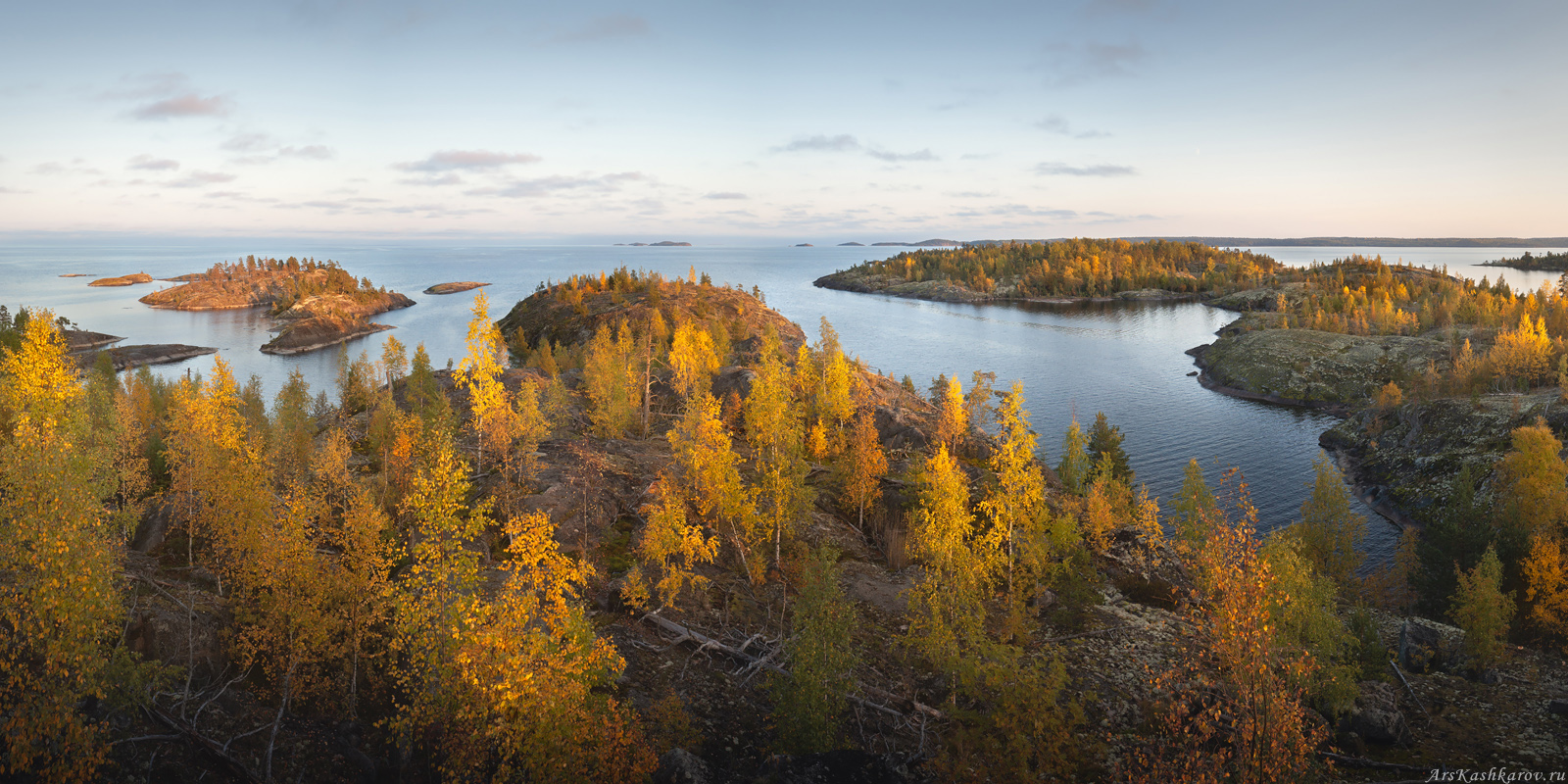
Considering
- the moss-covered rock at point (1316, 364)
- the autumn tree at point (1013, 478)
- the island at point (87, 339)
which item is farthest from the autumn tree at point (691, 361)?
the island at point (87, 339)

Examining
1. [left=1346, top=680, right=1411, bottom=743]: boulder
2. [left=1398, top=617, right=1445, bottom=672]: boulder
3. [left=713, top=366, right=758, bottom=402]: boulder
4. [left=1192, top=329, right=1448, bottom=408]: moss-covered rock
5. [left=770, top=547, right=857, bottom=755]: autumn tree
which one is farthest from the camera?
[left=1192, top=329, right=1448, bottom=408]: moss-covered rock

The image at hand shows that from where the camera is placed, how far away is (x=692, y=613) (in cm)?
3014

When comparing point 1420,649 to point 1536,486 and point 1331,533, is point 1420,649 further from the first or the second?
point 1536,486

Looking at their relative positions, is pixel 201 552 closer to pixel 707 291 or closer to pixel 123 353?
pixel 707 291

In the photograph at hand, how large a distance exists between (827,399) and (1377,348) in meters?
135

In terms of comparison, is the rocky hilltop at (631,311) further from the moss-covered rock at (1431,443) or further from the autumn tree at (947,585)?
the autumn tree at (947,585)

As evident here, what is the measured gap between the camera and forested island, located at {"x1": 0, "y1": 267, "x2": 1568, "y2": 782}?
16.2 m

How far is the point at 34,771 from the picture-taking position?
15359mm

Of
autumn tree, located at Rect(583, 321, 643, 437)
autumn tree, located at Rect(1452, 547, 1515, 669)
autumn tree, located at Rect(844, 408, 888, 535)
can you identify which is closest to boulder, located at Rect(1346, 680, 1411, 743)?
autumn tree, located at Rect(1452, 547, 1515, 669)

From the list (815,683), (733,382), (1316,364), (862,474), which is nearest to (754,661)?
(815,683)

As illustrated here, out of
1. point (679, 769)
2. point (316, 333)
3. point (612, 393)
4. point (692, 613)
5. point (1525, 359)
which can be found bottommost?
point (692, 613)

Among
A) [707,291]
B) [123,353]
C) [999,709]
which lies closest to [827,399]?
[999,709]

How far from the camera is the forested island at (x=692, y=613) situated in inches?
640

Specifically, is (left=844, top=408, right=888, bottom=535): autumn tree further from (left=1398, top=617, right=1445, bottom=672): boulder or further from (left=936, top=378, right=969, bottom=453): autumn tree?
(left=1398, top=617, right=1445, bottom=672): boulder
